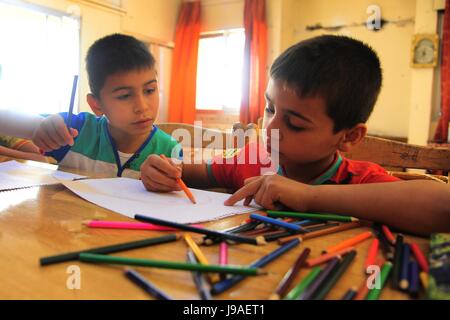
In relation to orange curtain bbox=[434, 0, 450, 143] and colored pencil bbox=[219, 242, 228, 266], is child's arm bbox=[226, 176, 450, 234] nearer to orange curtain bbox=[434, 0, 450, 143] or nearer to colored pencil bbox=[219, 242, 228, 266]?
colored pencil bbox=[219, 242, 228, 266]

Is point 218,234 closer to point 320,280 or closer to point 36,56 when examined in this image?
point 320,280

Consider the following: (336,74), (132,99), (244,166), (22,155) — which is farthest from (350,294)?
(22,155)

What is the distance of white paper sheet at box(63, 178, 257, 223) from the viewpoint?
59cm

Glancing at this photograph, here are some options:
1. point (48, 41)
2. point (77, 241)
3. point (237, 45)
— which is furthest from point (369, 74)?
point (237, 45)

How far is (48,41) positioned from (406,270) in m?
4.27

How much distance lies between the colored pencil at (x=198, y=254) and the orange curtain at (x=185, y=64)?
480 centimetres

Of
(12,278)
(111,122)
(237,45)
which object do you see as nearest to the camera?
(12,278)

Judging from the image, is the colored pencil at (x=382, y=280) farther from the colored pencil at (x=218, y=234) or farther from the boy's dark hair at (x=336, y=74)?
the boy's dark hair at (x=336, y=74)

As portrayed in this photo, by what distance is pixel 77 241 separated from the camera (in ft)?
1.47

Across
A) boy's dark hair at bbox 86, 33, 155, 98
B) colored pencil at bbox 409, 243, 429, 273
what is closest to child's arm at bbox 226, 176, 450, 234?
colored pencil at bbox 409, 243, 429, 273

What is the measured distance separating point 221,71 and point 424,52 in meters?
2.46

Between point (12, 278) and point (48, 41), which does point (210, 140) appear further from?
point (48, 41)

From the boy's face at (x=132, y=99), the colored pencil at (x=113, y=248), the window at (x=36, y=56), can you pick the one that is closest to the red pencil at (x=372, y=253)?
the colored pencil at (x=113, y=248)

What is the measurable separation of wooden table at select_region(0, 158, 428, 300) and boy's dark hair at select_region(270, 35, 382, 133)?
33cm
